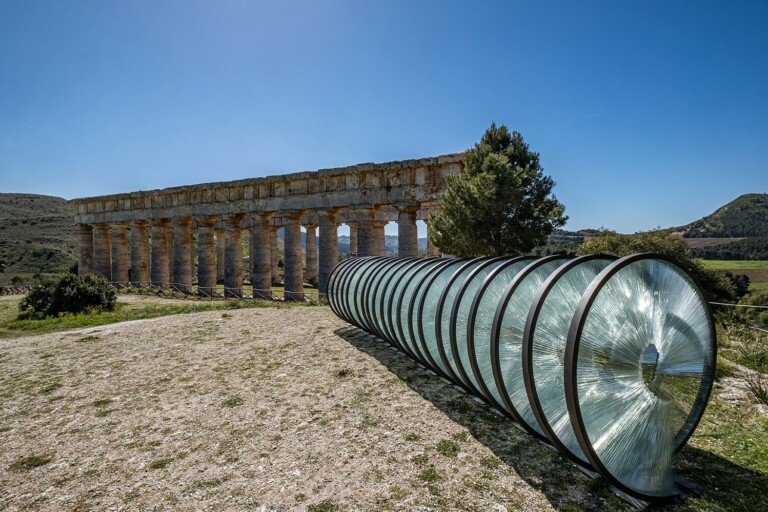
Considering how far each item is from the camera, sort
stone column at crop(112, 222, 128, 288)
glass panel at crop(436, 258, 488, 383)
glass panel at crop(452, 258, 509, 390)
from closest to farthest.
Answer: glass panel at crop(452, 258, 509, 390)
glass panel at crop(436, 258, 488, 383)
stone column at crop(112, 222, 128, 288)

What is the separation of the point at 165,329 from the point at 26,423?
5.79m

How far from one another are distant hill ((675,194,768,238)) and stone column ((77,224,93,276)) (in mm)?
99313

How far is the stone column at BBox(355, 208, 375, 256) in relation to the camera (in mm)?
18688

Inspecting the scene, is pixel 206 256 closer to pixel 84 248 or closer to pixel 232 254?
pixel 232 254

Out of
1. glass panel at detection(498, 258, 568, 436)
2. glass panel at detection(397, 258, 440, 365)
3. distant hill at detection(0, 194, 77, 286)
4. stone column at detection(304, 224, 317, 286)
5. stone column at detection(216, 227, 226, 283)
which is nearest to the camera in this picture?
glass panel at detection(498, 258, 568, 436)

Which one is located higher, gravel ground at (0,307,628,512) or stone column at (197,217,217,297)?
stone column at (197,217,217,297)

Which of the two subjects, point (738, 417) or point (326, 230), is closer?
point (738, 417)

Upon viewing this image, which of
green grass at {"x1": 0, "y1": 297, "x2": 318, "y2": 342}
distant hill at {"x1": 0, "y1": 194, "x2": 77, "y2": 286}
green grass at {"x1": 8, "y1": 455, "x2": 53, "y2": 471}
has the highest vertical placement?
distant hill at {"x1": 0, "y1": 194, "x2": 77, "y2": 286}

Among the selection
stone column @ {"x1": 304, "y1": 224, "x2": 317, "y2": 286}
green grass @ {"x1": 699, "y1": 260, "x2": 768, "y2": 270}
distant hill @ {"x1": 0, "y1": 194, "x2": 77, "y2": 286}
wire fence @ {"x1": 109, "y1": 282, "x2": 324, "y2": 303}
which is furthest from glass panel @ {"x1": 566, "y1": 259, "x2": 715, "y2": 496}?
green grass @ {"x1": 699, "y1": 260, "x2": 768, "y2": 270}

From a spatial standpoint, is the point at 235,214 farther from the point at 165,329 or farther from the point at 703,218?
the point at 703,218

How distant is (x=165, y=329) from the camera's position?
34.8 feet

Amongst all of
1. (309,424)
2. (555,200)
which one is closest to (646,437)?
(309,424)

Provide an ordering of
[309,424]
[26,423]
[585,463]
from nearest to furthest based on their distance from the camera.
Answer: [585,463], [309,424], [26,423]

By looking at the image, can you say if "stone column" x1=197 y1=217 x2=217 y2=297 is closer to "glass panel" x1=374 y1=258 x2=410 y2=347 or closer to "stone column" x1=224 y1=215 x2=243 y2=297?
"stone column" x1=224 y1=215 x2=243 y2=297
